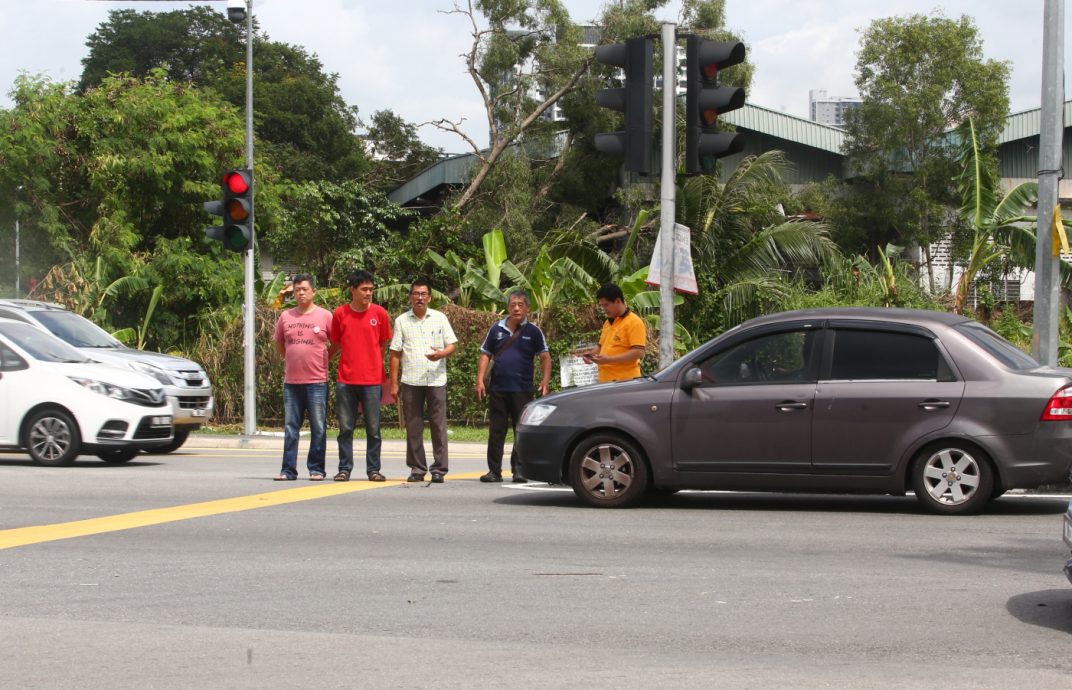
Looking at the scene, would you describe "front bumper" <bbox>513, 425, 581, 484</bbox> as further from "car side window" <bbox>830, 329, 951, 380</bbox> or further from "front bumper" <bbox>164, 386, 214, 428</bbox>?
"front bumper" <bbox>164, 386, 214, 428</bbox>

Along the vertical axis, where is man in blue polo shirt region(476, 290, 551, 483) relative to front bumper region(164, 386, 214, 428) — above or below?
above

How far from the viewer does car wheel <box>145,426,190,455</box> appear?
1695cm

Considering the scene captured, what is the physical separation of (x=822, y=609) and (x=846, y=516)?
367 cm

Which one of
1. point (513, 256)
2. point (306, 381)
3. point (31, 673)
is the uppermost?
point (513, 256)

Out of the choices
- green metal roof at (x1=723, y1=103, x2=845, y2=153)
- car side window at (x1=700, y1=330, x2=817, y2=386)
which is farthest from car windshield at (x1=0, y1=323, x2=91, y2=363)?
green metal roof at (x1=723, y1=103, x2=845, y2=153)

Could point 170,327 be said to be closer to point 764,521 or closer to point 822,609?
point 764,521

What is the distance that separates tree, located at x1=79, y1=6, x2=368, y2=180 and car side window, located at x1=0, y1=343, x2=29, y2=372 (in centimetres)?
4018

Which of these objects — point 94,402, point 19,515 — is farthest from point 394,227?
point 19,515

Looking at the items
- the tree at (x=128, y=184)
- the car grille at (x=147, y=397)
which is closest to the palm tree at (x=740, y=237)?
the tree at (x=128, y=184)

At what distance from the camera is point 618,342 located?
12.6 metres

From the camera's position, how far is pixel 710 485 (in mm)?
10797

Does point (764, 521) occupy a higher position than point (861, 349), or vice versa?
point (861, 349)

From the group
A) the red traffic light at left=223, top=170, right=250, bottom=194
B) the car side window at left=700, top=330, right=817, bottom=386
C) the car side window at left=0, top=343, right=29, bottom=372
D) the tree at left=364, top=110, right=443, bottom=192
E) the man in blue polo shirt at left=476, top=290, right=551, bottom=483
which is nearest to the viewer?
the car side window at left=700, top=330, right=817, bottom=386

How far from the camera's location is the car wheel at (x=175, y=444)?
17.0m
